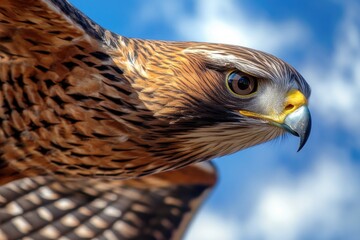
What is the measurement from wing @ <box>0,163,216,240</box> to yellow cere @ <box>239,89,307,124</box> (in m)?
1.99

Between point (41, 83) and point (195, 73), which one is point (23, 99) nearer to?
point (41, 83)

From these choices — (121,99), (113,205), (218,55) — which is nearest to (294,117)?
(218,55)

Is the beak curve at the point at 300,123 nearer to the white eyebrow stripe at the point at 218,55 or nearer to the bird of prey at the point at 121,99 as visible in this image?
the bird of prey at the point at 121,99

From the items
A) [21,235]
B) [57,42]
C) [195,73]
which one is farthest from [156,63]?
[21,235]

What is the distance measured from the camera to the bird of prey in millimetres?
5496

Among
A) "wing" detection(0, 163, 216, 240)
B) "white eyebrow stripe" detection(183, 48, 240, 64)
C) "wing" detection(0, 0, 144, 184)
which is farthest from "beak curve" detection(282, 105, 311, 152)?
"wing" detection(0, 163, 216, 240)

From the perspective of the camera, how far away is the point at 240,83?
567 centimetres

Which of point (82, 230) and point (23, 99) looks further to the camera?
point (82, 230)

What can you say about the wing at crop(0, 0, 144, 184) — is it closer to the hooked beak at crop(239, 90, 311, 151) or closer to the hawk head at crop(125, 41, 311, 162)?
the hawk head at crop(125, 41, 311, 162)

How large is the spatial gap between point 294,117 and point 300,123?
5 cm

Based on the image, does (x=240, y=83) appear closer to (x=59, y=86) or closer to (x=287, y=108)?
(x=287, y=108)

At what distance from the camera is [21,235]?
747 cm

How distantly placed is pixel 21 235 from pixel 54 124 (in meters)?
1.99

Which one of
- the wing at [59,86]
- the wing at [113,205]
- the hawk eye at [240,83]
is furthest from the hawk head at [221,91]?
the wing at [113,205]
